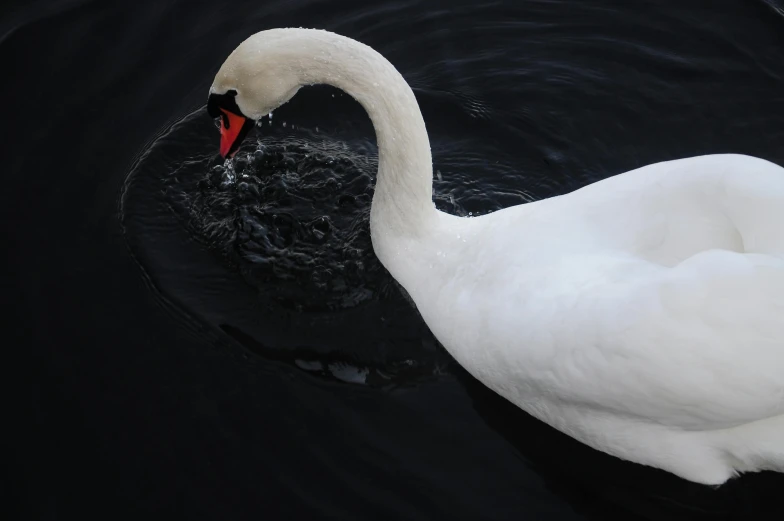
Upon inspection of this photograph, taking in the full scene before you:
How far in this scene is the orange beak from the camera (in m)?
6.97

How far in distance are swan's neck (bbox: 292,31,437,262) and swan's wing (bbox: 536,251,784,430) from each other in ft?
5.43

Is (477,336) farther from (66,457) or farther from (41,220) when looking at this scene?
(41,220)

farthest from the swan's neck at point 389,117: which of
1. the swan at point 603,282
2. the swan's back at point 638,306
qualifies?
the swan's back at point 638,306

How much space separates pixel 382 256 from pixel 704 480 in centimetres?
277

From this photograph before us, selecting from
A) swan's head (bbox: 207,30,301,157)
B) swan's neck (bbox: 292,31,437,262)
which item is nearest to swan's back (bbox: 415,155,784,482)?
swan's neck (bbox: 292,31,437,262)

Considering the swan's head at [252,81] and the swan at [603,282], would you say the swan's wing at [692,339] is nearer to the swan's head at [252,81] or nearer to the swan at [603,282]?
the swan at [603,282]

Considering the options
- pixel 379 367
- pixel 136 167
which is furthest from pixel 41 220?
pixel 379 367

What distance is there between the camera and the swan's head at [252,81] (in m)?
6.40

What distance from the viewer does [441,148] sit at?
862 centimetres

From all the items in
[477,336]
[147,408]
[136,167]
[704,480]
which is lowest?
[704,480]

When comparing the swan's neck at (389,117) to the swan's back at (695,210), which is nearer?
the swan's back at (695,210)

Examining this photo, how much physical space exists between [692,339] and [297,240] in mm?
3453

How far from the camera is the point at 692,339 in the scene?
5.29 meters

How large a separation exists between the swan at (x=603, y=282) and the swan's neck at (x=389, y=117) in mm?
10
